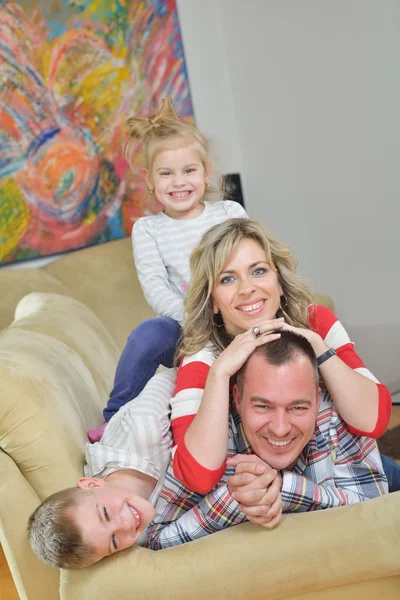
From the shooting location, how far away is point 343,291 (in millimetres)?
3924

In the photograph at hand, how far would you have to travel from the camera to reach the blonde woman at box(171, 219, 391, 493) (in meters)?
1.47

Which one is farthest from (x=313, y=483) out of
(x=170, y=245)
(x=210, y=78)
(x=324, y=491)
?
(x=210, y=78)

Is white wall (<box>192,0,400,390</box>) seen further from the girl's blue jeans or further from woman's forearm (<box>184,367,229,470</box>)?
woman's forearm (<box>184,367,229,470</box>)

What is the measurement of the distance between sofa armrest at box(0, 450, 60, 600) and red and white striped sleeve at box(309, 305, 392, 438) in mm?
715

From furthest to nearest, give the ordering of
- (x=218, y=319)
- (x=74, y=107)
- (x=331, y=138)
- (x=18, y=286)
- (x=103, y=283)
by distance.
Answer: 1. (x=331, y=138)
2. (x=74, y=107)
3. (x=103, y=283)
4. (x=18, y=286)
5. (x=218, y=319)

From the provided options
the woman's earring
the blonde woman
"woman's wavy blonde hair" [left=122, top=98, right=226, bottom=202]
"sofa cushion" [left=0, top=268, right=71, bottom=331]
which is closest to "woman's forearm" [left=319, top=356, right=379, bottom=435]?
the blonde woman

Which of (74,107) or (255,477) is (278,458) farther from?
(74,107)

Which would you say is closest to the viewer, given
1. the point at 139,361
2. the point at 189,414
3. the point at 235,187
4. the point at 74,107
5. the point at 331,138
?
the point at 189,414

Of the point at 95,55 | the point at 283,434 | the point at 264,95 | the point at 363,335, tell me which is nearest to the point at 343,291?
the point at 363,335

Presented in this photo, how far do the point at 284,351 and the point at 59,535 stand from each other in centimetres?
57

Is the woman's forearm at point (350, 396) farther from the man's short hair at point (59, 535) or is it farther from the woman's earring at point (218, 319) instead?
the man's short hair at point (59, 535)

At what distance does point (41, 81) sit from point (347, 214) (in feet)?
5.49

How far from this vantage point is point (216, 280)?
1.69 meters

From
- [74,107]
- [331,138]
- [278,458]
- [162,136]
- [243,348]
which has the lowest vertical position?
[278,458]
